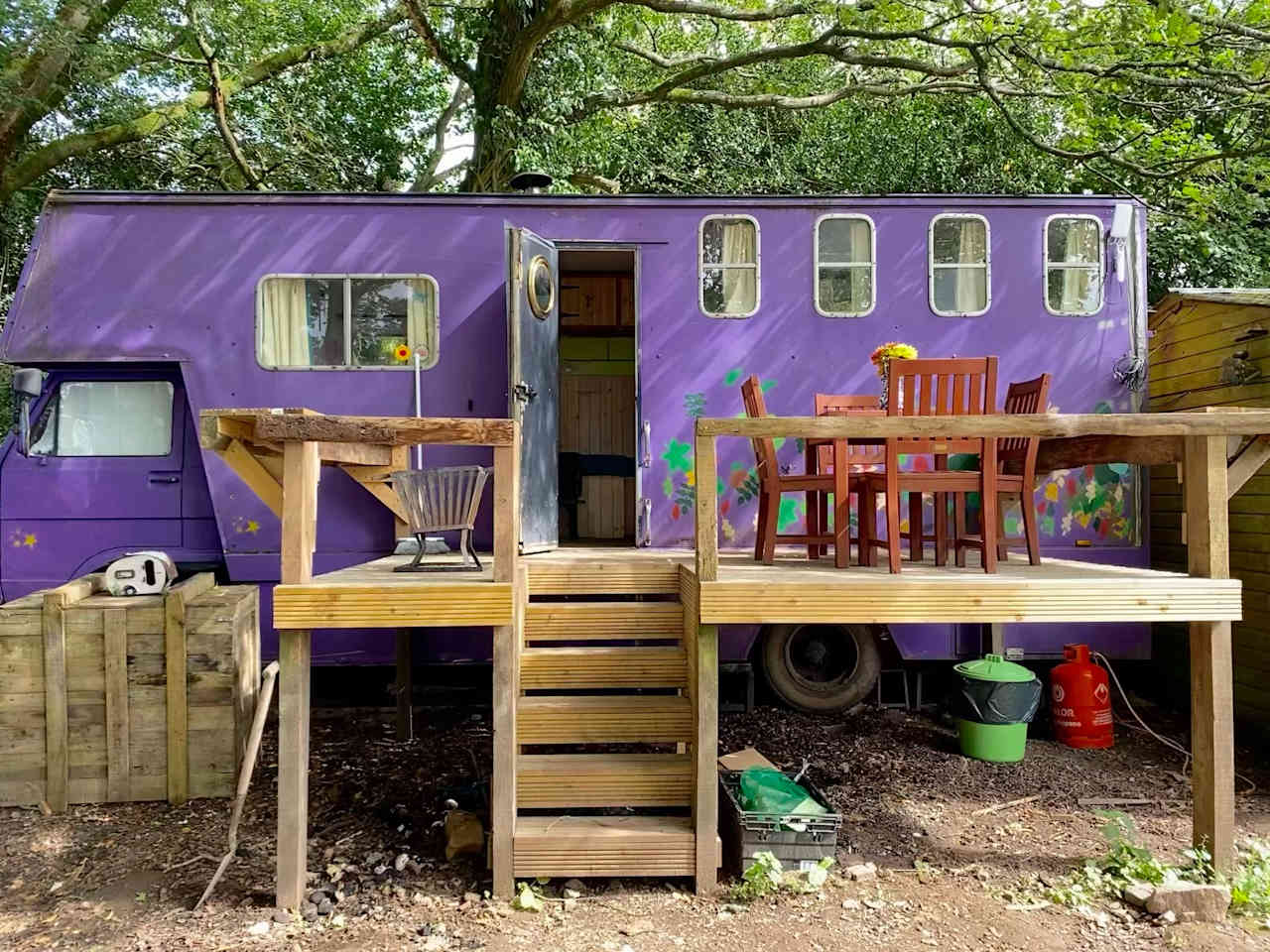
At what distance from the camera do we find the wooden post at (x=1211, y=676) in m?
3.69

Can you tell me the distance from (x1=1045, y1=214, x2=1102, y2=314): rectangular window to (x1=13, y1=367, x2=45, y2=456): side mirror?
22.0ft

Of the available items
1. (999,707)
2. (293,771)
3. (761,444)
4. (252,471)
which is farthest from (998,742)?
(252,471)

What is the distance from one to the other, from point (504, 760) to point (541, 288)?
3.15 m

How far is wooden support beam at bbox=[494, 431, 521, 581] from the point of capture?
12.1ft

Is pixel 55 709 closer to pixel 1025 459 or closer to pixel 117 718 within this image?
pixel 117 718

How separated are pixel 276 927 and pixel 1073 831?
3927mm

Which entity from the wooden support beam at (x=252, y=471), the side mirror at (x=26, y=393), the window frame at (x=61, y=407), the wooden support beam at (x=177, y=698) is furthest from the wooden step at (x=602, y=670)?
the side mirror at (x=26, y=393)

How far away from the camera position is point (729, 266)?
5.73 meters

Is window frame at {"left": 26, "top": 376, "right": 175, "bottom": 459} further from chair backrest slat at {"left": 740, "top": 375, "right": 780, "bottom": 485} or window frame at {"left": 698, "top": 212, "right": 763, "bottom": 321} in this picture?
chair backrest slat at {"left": 740, "top": 375, "right": 780, "bottom": 485}

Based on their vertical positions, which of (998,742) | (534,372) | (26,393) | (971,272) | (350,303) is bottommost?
(998,742)

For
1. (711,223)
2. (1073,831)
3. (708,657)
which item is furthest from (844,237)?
(1073,831)

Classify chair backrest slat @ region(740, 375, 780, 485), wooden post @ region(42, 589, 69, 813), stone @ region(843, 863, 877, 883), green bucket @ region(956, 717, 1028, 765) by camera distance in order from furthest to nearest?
1. green bucket @ region(956, 717, 1028, 765)
2. wooden post @ region(42, 589, 69, 813)
3. chair backrest slat @ region(740, 375, 780, 485)
4. stone @ region(843, 863, 877, 883)

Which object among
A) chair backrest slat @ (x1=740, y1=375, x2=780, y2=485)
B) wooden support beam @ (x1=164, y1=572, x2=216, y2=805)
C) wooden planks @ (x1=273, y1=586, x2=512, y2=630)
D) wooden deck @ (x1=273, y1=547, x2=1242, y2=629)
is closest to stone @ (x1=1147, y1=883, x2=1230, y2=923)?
wooden deck @ (x1=273, y1=547, x2=1242, y2=629)

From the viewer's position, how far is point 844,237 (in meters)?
5.75
